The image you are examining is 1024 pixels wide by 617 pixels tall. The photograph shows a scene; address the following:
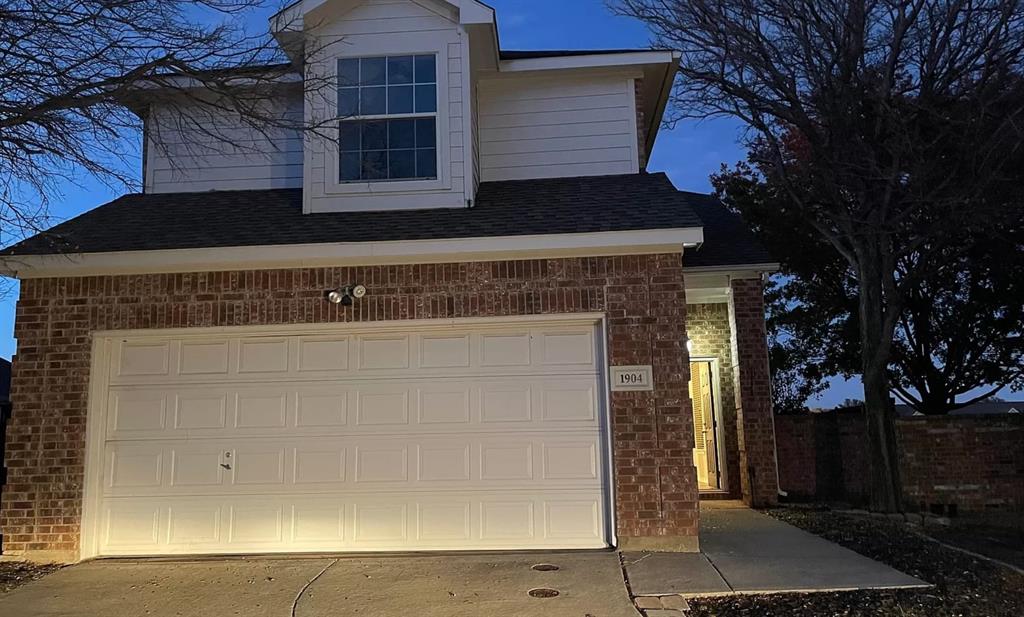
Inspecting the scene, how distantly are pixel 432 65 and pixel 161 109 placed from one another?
3430 millimetres

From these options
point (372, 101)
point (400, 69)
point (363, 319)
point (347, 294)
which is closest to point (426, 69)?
point (400, 69)

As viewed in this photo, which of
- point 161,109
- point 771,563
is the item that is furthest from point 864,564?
point 161,109

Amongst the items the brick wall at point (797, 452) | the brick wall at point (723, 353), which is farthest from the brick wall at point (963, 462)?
the brick wall at point (723, 353)

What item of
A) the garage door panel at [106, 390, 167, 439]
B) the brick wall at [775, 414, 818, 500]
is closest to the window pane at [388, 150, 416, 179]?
the garage door panel at [106, 390, 167, 439]

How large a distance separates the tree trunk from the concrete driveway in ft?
17.6

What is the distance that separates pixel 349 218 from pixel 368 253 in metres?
1.01

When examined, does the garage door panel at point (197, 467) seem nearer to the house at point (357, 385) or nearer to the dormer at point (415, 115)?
the house at point (357, 385)

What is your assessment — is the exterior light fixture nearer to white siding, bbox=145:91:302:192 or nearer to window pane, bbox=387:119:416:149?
window pane, bbox=387:119:416:149

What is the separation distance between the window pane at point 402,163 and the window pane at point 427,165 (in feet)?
0.19

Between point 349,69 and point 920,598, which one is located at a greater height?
point 349,69

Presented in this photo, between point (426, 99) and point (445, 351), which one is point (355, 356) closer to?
point (445, 351)

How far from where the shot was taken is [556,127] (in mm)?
9844

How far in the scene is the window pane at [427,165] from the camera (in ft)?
29.2

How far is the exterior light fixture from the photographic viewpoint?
7.77 m
